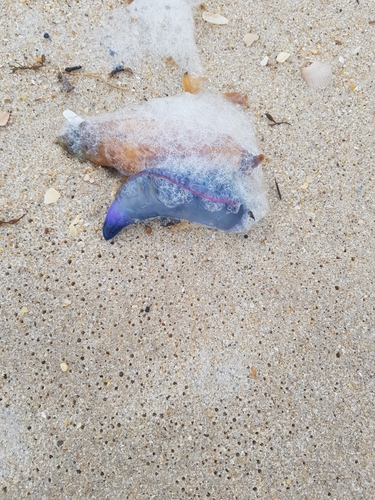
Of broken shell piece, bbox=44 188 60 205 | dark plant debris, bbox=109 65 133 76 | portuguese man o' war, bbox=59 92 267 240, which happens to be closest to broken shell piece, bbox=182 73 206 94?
portuguese man o' war, bbox=59 92 267 240

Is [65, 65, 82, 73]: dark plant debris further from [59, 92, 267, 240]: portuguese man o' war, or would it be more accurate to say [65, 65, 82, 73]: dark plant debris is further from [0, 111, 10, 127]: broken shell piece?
[0, 111, 10, 127]: broken shell piece

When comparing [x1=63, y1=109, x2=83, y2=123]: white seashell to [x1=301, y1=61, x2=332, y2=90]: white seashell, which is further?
[x1=301, y1=61, x2=332, y2=90]: white seashell

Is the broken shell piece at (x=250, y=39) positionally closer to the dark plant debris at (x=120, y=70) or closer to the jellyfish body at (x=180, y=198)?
the dark plant debris at (x=120, y=70)

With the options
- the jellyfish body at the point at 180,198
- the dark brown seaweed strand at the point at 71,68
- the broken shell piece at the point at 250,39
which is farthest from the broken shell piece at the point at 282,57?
the dark brown seaweed strand at the point at 71,68

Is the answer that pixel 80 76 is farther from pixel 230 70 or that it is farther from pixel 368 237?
pixel 368 237

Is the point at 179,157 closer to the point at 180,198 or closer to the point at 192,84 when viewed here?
the point at 180,198

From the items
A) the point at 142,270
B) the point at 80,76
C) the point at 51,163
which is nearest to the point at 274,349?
the point at 142,270

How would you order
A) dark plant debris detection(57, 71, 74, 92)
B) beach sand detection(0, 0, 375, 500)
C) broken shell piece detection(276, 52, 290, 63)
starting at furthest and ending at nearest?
broken shell piece detection(276, 52, 290, 63)
dark plant debris detection(57, 71, 74, 92)
beach sand detection(0, 0, 375, 500)
